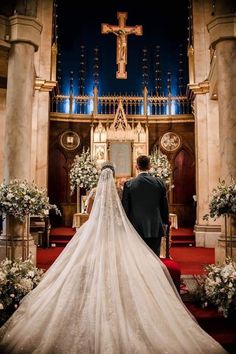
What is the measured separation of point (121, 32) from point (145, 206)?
35.2 ft

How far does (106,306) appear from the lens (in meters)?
2.89

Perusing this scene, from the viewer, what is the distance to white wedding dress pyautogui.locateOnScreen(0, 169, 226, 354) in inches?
Result: 105

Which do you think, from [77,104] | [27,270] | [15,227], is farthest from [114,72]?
[27,270]

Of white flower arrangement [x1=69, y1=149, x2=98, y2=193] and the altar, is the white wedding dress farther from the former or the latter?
the altar

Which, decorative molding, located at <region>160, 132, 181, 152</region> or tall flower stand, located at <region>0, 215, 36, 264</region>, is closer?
tall flower stand, located at <region>0, 215, 36, 264</region>

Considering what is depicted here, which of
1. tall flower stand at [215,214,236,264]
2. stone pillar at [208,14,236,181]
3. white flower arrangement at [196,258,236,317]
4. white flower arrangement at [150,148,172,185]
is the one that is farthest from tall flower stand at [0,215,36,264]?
white flower arrangement at [150,148,172,185]

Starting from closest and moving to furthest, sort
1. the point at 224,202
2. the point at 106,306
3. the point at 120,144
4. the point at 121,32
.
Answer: the point at 106,306, the point at 224,202, the point at 120,144, the point at 121,32

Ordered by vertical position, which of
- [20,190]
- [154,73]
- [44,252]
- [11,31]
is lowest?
[44,252]

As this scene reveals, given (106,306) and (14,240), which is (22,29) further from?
(106,306)

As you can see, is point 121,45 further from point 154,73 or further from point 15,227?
point 15,227

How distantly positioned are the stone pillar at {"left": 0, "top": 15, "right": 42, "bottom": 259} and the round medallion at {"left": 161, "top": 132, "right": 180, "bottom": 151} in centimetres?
694

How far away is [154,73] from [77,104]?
3.58 metres

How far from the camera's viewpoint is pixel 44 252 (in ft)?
26.6

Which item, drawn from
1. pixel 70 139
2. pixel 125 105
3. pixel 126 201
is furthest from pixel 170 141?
pixel 126 201
